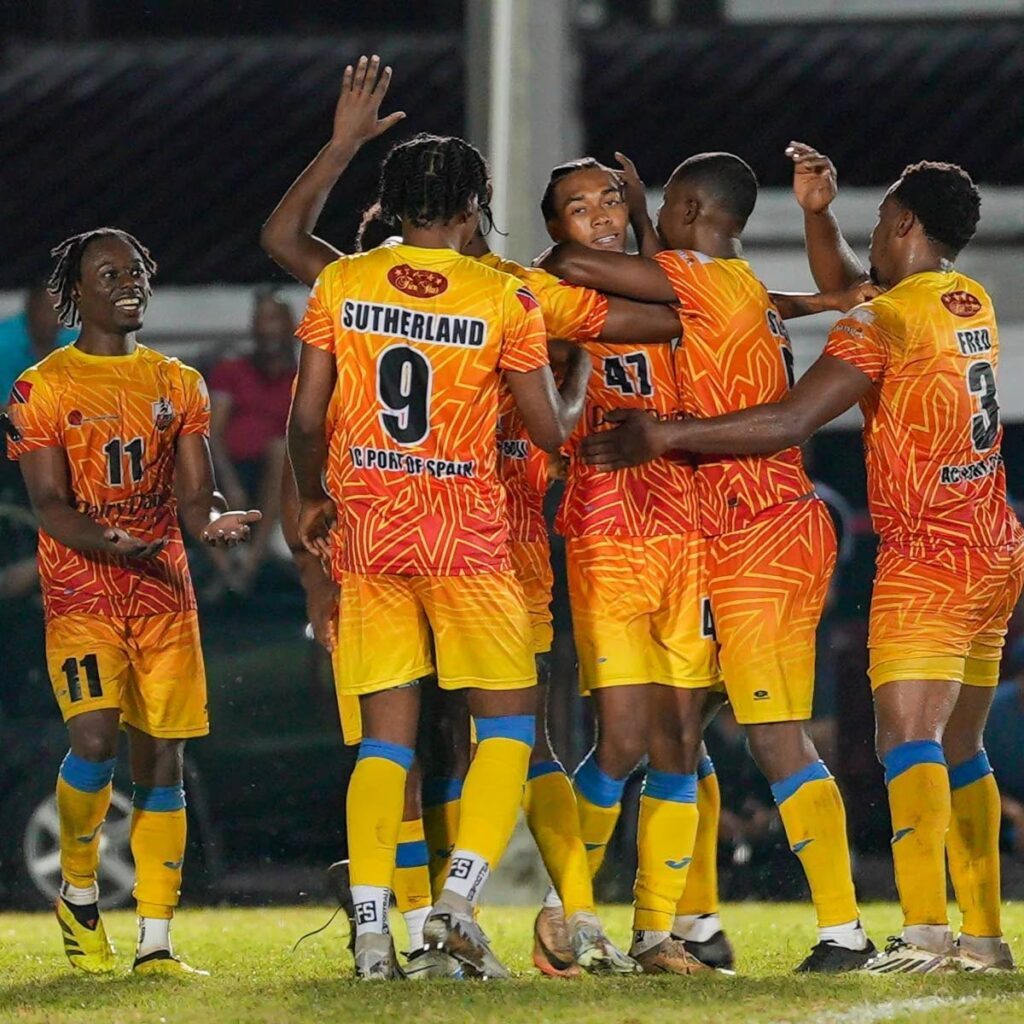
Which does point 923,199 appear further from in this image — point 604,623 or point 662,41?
point 662,41

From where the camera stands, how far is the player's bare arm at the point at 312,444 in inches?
233

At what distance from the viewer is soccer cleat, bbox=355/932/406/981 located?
568 cm

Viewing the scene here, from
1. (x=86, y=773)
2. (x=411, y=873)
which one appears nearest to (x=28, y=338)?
(x=86, y=773)

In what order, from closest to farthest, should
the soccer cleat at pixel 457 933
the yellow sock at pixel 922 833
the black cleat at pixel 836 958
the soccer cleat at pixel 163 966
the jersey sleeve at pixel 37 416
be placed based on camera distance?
the soccer cleat at pixel 457 933
the yellow sock at pixel 922 833
the black cleat at pixel 836 958
the soccer cleat at pixel 163 966
the jersey sleeve at pixel 37 416

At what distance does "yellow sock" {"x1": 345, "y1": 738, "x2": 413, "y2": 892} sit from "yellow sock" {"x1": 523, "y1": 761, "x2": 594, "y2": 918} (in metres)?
0.51

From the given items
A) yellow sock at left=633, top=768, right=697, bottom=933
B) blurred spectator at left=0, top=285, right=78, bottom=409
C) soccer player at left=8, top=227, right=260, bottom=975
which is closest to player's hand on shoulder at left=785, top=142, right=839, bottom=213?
yellow sock at left=633, top=768, right=697, bottom=933

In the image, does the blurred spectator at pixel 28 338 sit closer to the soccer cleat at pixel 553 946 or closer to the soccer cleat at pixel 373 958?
the soccer cleat at pixel 553 946

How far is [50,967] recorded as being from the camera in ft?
22.4

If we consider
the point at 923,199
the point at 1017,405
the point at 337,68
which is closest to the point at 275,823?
the point at 1017,405

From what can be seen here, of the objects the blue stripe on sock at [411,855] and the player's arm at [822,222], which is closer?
the blue stripe on sock at [411,855]

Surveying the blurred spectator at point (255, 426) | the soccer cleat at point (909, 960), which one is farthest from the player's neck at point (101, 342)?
the blurred spectator at point (255, 426)

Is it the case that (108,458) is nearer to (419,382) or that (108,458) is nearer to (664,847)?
(419,382)

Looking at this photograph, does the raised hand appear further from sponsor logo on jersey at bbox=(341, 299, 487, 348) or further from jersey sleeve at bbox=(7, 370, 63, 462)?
jersey sleeve at bbox=(7, 370, 63, 462)

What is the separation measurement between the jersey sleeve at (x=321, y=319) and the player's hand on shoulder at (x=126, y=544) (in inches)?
36.8
